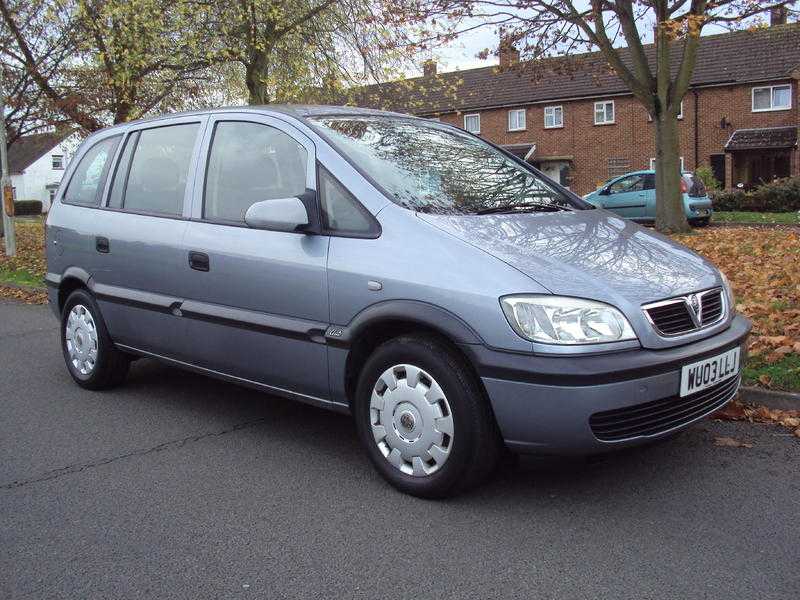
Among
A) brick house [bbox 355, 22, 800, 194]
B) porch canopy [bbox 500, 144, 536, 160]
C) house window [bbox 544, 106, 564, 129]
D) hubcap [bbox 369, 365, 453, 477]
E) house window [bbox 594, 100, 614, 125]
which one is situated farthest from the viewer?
porch canopy [bbox 500, 144, 536, 160]

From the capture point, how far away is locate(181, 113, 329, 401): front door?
4.25 m

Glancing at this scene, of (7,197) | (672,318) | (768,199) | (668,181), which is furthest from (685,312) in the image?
(768,199)

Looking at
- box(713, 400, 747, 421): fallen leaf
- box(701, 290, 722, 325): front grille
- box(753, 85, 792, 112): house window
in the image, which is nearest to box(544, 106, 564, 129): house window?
box(753, 85, 792, 112): house window

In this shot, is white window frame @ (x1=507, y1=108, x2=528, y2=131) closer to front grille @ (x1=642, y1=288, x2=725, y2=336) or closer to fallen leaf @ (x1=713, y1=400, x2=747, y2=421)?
fallen leaf @ (x1=713, y1=400, x2=747, y2=421)

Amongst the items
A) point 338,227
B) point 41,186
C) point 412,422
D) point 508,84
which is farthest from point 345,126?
point 41,186

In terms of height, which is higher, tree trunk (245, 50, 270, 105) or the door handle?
tree trunk (245, 50, 270, 105)

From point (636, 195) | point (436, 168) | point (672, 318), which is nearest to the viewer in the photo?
point (672, 318)

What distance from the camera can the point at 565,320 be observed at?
3.45 m

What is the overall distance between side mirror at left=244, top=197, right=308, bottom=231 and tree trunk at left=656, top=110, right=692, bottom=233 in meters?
13.4

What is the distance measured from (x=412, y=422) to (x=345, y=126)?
6.05 ft

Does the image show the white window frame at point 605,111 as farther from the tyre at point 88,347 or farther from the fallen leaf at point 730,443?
the fallen leaf at point 730,443

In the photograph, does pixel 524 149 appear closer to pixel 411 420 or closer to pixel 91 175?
pixel 91 175

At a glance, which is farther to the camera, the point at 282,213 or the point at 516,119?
the point at 516,119

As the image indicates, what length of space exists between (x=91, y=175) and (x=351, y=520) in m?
3.74
